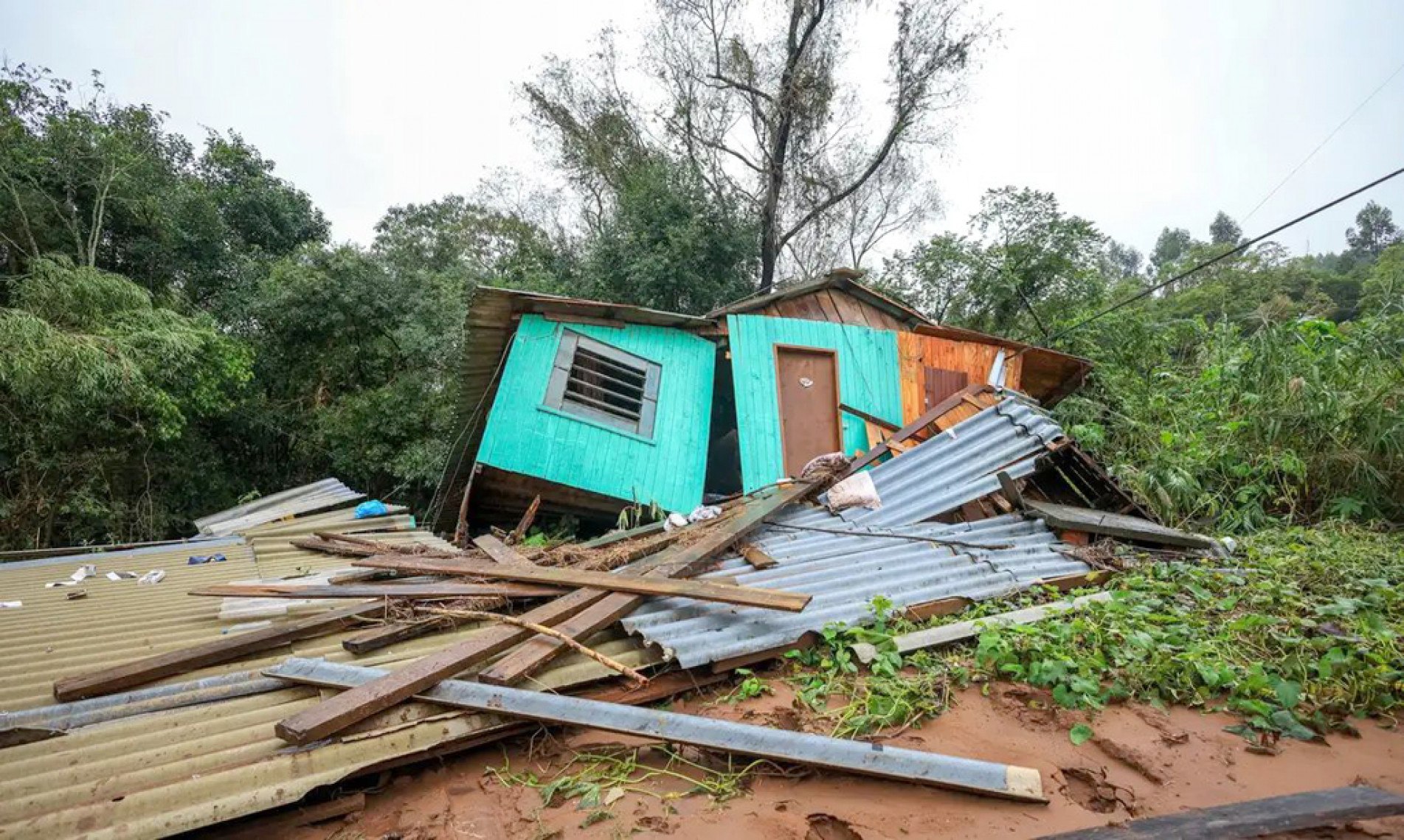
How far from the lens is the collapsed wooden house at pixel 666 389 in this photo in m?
7.18

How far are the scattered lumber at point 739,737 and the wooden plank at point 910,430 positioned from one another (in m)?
3.22

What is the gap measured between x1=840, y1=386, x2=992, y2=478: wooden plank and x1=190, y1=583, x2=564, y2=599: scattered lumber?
3.05 m

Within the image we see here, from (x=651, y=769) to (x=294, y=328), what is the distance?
16111 mm

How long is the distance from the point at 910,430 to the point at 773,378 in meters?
2.49

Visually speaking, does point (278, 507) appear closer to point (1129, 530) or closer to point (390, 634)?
point (390, 634)

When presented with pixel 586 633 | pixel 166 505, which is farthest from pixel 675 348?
pixel 166 505

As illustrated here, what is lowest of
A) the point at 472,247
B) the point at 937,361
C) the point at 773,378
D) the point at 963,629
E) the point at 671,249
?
the point at 963,629

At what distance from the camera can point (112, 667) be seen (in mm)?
2584

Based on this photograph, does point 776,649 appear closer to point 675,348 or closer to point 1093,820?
point 1093,820

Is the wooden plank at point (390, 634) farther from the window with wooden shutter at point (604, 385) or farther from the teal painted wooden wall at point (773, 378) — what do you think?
the teal painted wooden wall at point (773, 378)

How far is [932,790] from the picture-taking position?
1891mm

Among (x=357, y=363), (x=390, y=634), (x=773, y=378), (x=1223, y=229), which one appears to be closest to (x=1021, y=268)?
(x=773, y=378)

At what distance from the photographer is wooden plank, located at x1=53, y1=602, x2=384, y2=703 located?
2.40 metres

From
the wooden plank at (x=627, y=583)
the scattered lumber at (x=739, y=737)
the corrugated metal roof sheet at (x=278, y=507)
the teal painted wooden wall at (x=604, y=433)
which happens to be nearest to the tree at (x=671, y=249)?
the teal painted wooden wall at (x=604, y=433)
